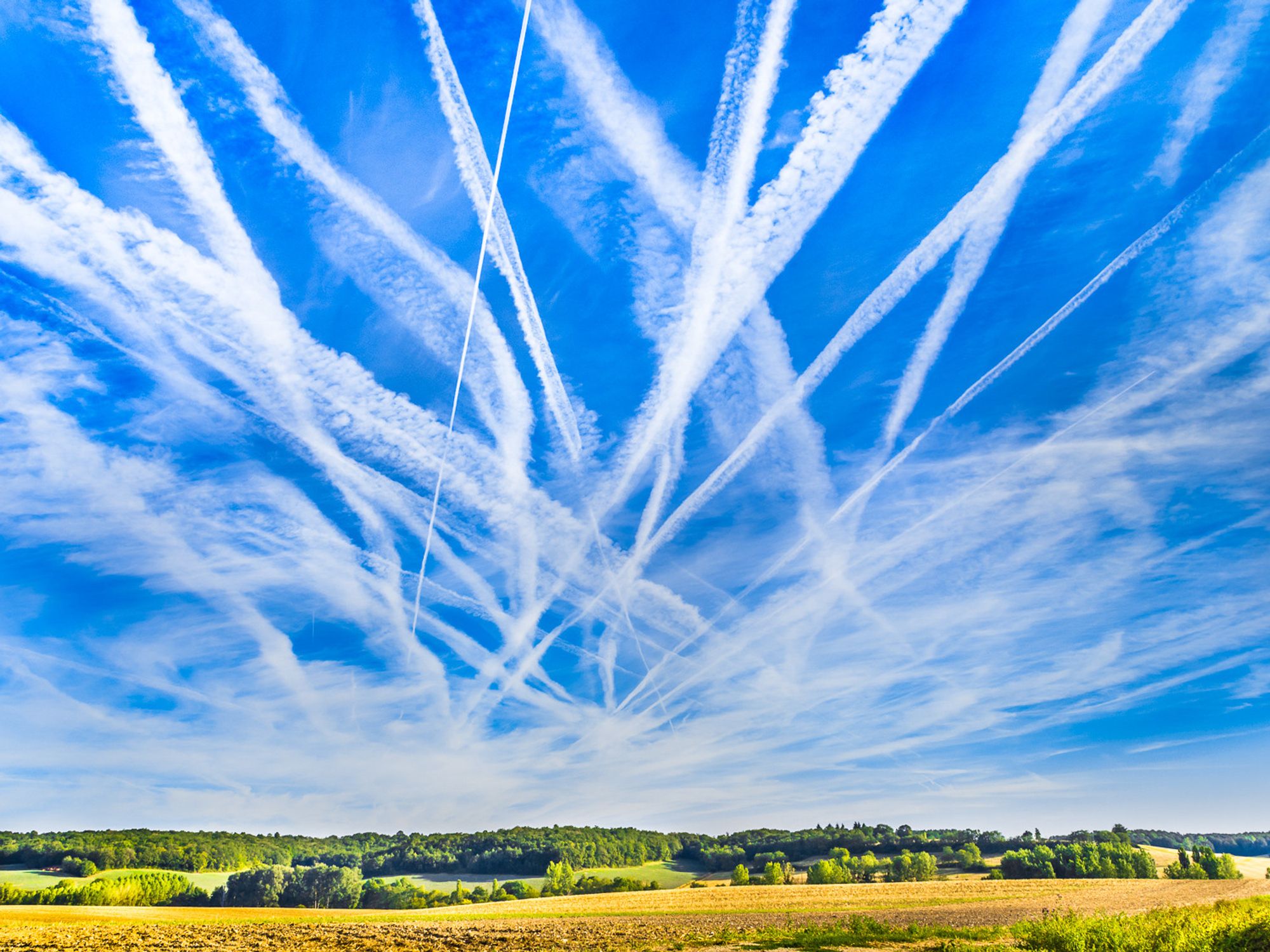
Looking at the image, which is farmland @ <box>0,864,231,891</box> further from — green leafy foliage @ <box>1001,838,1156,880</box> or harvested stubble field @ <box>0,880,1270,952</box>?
green leafy foliage @ <box>1001,838,1156,880</box>

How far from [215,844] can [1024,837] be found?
18525cm

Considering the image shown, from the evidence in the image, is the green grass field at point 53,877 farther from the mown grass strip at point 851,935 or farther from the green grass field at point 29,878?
the mown grass strip at point 851,935

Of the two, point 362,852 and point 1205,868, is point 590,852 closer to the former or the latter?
point 362,852

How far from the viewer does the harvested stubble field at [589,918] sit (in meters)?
40.9

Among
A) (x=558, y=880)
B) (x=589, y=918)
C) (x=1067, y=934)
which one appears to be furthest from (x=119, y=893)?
(x=1067, y=934)

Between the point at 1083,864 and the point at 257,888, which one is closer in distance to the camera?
the point at 257,888

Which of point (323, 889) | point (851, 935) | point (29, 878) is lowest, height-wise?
point (323, 889)

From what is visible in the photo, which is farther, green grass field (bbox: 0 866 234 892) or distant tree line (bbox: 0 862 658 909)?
green grass field (bbox: 0 866 234 892)

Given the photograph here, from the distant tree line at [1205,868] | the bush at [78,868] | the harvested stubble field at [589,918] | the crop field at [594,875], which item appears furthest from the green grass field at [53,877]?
the distant tree line at [1205,868]

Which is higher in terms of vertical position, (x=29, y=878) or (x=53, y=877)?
(x=29, y=878)

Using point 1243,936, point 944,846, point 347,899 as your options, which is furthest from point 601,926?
point 944,846

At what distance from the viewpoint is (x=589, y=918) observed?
68375mm

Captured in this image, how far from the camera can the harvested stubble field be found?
40.9m

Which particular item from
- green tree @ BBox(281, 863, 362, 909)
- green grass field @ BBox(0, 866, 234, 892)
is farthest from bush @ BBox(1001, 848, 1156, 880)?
green grass field @ BBox(0, 866, 234, 892)
